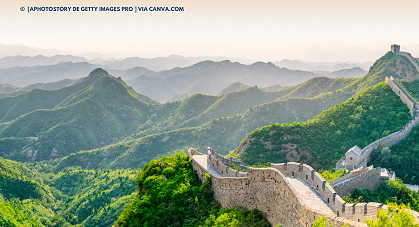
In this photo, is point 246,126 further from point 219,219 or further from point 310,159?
point 219,219

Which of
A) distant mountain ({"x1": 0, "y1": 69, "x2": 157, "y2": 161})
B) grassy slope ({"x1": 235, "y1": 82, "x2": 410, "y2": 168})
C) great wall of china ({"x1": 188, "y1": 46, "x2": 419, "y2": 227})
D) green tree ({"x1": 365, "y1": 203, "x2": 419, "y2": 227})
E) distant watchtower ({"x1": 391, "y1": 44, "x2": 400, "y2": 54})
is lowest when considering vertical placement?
distant mountain ({"x1": 0, "y1": 69, "x2": 157, "y2": 161})

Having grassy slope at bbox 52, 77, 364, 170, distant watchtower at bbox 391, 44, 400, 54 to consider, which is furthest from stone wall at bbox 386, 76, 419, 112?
grassy slope at bbox 52, 77, 364, 170

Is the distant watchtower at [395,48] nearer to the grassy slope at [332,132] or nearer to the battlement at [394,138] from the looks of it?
the grassy slope at [332,132]

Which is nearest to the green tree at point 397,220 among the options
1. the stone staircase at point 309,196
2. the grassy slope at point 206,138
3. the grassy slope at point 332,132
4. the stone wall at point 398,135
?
the stone staircase at point 309,196

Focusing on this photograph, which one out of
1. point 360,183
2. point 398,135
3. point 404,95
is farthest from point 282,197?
point 404,95

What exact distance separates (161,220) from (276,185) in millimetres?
11359

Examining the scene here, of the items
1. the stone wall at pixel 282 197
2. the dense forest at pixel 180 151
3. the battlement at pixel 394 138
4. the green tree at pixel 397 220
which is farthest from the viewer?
the battlement at pixel 394 138

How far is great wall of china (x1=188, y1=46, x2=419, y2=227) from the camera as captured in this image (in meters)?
17.0

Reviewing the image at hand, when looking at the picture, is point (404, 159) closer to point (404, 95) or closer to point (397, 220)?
point (404, 95)

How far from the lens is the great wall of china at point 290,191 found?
669 inches

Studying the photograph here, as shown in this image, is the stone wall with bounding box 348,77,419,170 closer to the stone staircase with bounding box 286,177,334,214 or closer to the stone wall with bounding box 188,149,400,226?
the stone staircase with bounding box 286,177,334,214

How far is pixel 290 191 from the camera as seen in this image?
768 inches

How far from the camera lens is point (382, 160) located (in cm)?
4569

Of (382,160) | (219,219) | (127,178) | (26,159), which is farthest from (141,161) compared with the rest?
(219,219)
